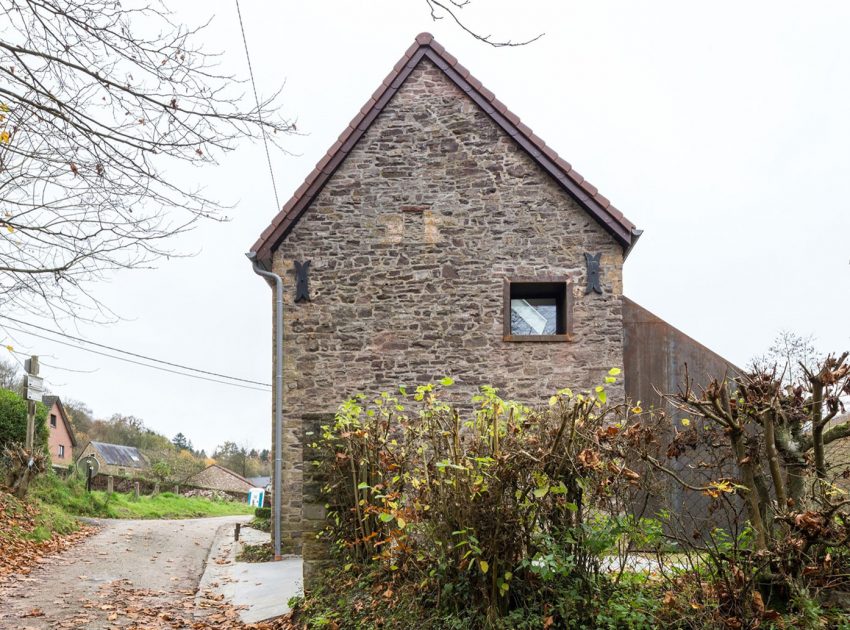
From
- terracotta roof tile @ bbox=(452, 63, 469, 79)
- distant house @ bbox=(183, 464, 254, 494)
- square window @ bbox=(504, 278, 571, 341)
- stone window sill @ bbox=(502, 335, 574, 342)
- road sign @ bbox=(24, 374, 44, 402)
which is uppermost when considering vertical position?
terracotta roof tile @ bbox=(452, 63, 469, 79)

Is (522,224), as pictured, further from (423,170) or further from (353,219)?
(353,219)

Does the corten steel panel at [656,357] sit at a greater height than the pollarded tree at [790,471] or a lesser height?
greater

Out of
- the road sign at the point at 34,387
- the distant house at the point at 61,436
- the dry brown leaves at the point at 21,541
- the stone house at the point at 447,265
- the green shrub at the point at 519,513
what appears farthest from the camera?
the distant house at the point at 61,436

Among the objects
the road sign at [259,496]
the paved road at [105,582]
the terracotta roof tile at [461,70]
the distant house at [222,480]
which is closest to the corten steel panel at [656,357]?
the terracotta roof tile at [461,70]

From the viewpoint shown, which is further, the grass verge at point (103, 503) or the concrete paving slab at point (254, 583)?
the grass verge at point (103, 503)

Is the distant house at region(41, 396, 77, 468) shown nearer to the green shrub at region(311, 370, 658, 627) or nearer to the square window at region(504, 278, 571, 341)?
the square window at region(504, 278, 571, 341)

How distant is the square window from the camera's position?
11.9 meters

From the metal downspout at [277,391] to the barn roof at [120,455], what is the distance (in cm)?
3997

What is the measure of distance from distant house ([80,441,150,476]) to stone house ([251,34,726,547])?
37973 millimetres

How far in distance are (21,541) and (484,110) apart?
33.7 feet

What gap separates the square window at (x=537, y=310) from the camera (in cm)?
1193

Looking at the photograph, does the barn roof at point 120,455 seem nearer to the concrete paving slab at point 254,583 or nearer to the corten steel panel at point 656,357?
the concrete paving slab at point 254,583

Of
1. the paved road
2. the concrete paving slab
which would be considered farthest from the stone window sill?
the paved road

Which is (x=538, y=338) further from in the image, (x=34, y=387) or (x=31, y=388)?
(x=31, y=388)
